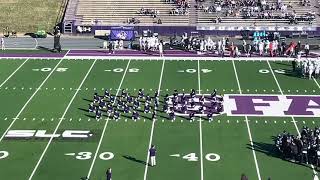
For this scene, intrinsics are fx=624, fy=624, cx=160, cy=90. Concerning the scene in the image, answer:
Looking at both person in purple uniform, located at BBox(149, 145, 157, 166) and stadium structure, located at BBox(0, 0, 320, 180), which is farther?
stadium structure, located at BBox(0, 0, 320, 180)

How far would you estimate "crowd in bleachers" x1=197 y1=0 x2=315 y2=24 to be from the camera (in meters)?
45.0

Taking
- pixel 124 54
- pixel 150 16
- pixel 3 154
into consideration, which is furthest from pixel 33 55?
pixel 3 154

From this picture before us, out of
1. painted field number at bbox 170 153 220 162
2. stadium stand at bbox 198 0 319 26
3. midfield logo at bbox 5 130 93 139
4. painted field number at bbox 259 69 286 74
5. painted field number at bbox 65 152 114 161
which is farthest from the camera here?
stadium stand at bbox 198 0 319 26

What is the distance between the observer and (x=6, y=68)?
114 ft

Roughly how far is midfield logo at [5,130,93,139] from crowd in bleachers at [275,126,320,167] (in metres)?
7.77

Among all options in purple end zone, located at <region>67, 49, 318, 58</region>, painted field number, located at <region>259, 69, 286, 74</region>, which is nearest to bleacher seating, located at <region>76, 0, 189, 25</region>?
purple end zone, located at <region>67, 49, 318, 58</region>

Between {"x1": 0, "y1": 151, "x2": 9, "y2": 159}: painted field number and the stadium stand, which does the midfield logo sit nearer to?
{"x1": 0, "y1": 151, "x2": 9, "y2": 159}: painted field number

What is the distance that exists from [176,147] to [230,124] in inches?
134

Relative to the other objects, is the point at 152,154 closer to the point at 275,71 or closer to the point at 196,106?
the point at 196,106

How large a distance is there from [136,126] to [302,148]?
7202mm

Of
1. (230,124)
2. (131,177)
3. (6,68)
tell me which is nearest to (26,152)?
(131,177)

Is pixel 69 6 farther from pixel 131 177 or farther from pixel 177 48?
pixel 131 177

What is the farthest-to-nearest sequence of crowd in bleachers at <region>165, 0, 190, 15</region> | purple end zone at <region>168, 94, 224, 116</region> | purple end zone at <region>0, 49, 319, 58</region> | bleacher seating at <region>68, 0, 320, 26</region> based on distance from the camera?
crowd in bleachers at <region>165, 0, 190, 15</region>, bleacher seating at <region>68, 0, 320, 26</region>, purple end zone at <region>0, 49, 319, 58</region>, purple end zone at <region>168, 94, 224, 116</region>

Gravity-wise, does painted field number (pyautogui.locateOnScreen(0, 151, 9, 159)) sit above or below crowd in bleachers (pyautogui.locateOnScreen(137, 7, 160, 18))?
below
